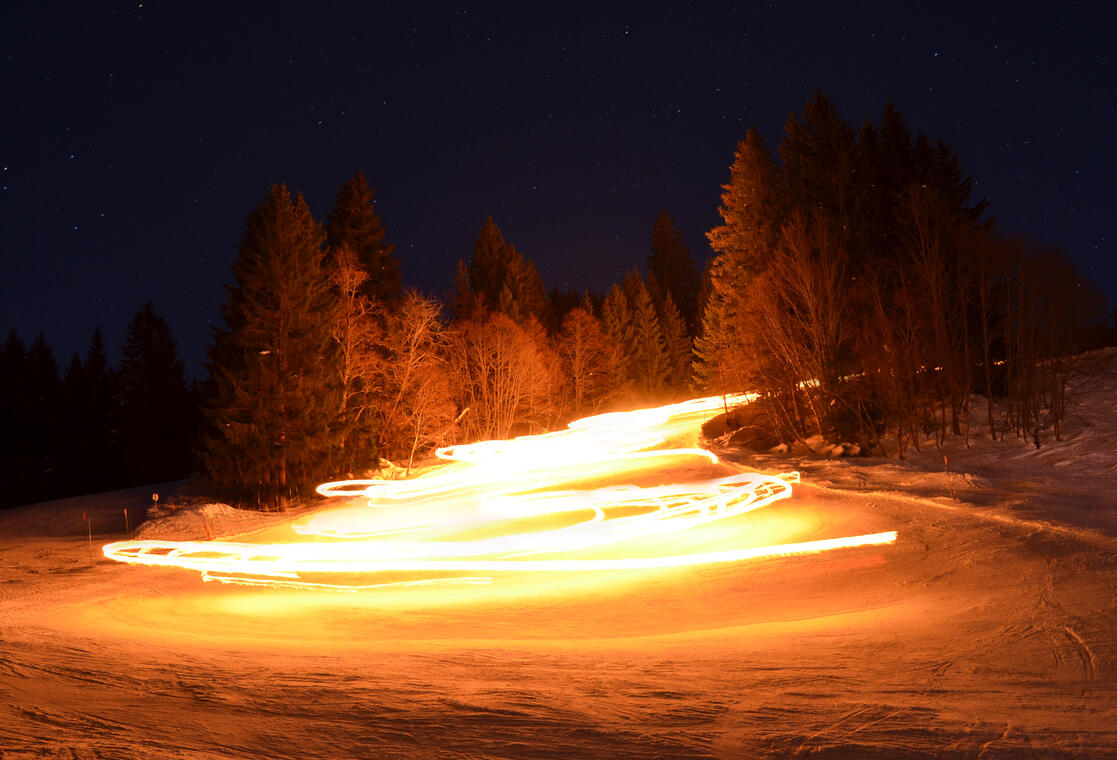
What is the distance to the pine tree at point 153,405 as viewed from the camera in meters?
63.8

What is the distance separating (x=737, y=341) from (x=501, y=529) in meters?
23.3

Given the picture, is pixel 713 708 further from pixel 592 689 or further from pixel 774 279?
pixel 774 279

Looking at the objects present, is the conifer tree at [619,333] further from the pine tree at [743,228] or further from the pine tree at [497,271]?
Result: the pine tree at [743,228]

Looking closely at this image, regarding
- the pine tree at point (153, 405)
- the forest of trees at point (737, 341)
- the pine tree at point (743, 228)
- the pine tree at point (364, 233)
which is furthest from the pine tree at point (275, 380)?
the pine tree at point (153, 405)

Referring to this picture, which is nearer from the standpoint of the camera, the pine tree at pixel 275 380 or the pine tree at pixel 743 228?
the pine tree at pixel 275 380

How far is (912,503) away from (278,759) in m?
15.8

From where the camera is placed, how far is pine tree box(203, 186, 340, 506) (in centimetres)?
3153

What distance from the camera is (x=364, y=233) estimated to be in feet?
157

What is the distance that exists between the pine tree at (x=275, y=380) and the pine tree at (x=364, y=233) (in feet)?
48.2

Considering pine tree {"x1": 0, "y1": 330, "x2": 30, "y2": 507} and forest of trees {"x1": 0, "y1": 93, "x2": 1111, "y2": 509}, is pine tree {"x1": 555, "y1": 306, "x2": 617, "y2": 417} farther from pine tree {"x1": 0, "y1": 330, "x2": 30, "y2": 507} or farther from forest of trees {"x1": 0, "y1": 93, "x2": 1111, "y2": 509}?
pine tree {"x1": 0, "y1": 330, "x2": 30, "y2": 507}

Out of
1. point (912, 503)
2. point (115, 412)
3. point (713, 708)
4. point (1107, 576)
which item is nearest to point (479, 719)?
point (713, 708)

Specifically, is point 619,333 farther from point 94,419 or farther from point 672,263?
point 94,419

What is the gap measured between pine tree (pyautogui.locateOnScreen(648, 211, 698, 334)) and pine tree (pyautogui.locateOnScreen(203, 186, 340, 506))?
65.2 m

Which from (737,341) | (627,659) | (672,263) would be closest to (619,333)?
(672,263)
